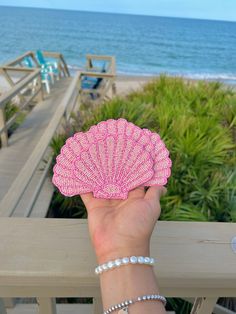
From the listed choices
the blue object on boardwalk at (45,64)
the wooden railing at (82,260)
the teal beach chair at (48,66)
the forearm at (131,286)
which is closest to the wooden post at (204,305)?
the wooden railing at (82,260)

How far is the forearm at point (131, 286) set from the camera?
689 millimetres

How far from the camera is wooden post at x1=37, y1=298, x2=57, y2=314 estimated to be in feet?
2.91

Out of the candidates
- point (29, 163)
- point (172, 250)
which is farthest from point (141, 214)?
point (29, 163)

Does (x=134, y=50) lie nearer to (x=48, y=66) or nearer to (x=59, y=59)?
(x=59, y=59)

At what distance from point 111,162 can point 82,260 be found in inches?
11.3

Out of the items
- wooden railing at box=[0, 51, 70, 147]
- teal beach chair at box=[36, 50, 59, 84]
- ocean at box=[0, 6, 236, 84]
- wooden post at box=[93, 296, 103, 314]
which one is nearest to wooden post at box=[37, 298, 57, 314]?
wooden post at box=[93, 296, 103, 314]

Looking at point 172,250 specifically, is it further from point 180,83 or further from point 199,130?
point 180,83

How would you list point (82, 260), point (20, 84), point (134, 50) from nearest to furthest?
point (82, 260) < point (20, 84) < point (134, 50)

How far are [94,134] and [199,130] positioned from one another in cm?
327

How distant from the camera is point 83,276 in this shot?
0.78 metres

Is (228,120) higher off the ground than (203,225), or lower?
lower

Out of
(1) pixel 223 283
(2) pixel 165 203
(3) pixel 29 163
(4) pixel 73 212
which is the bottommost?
(4) pixel 73 212

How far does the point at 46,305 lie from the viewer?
0.90 meters

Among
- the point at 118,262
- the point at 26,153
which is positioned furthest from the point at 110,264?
the point at 26,153
